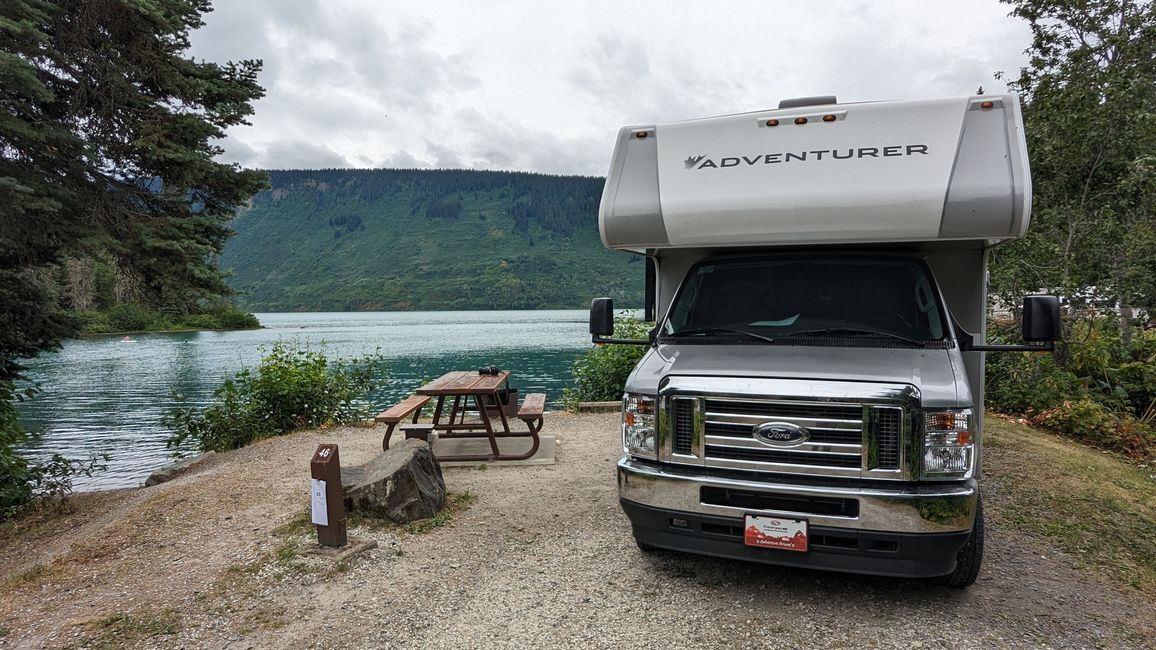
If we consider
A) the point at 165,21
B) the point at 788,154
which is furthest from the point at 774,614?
the point at 165,21

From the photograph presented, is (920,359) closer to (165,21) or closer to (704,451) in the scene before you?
(704,451)

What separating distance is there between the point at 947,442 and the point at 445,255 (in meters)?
156

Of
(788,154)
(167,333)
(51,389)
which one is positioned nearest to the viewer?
(788,154)

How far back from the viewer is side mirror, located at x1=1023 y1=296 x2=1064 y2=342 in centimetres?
409

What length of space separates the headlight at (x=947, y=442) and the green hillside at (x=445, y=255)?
3719 inches

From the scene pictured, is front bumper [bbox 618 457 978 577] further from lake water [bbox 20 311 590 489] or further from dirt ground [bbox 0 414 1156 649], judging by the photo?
lake water [bbox 20 311 590 489]

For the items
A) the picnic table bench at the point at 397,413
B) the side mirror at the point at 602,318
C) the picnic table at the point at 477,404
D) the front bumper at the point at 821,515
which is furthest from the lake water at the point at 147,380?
the front bumper at the point at 821,515

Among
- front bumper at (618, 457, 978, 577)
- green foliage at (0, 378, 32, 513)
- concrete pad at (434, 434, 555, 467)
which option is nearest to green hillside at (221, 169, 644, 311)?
concrete pad at (434, 434, 555, 467)

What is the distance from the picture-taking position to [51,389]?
2614 centimetres

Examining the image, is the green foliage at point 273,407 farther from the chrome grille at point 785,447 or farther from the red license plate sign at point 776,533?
the red license plate sign at point 776,533

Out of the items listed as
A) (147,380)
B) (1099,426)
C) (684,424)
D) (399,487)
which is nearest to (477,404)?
(399,487)

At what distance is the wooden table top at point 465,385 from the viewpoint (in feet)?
23.6

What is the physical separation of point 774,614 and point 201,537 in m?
4.44

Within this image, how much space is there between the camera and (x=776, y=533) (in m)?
3.63
